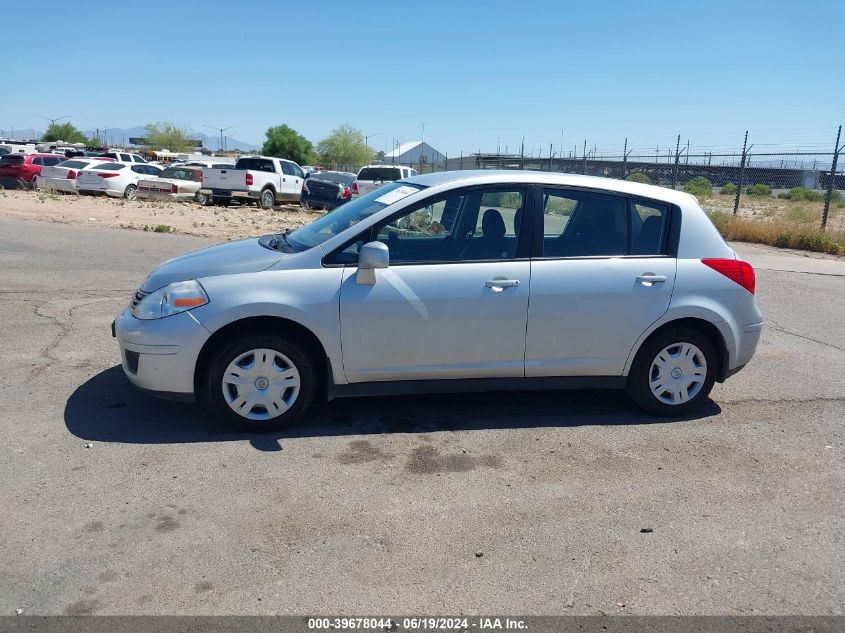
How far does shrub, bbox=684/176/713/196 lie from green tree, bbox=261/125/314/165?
55926 mm

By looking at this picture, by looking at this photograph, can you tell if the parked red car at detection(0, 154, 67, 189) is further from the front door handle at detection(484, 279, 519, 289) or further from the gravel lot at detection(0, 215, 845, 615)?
the front door handle at detection(484, 279, 519, 289)

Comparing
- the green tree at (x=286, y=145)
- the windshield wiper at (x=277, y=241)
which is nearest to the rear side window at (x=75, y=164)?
the windshield wiper at (x=277, y=241)

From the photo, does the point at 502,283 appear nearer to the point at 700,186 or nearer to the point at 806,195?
the point at 700,186

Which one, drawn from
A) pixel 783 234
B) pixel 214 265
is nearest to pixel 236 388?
pixel 214 265

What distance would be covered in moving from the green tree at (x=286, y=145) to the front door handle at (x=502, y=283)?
74.8m

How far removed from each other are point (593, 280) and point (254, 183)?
20777 mm

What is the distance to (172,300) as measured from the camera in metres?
4.96

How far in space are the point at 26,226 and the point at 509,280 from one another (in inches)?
528

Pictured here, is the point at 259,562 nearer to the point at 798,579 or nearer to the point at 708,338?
the point at 798,579

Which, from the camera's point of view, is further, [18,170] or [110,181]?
[18,170]

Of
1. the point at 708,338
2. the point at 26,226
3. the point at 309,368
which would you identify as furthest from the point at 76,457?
the point at 26,226

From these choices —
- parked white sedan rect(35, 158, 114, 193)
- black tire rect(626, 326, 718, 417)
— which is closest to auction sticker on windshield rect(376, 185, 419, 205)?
black tire rect(626, 326, 718, 417)

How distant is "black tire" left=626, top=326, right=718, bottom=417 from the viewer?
5539mm

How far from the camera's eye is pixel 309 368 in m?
5.05
